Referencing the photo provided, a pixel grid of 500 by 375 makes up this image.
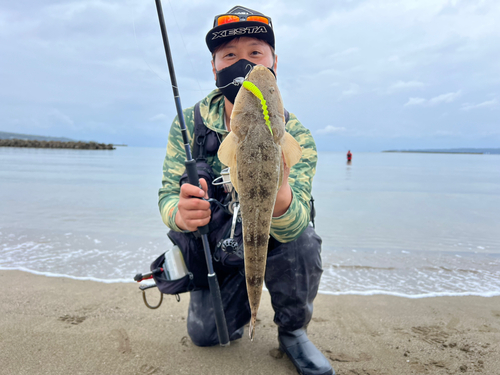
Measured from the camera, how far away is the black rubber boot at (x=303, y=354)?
2658 millimetres

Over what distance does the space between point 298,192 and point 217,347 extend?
1.74 metres

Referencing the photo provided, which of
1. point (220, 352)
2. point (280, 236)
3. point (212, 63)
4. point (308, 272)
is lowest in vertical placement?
point (220, 352)

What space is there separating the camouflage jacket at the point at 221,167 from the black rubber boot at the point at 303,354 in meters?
1.05

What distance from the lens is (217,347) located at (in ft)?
10.1

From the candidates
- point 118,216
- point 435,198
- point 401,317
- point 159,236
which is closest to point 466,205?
point 435,198

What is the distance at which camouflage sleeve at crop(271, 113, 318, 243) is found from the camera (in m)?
2.29

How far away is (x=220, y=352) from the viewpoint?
9.83 ft

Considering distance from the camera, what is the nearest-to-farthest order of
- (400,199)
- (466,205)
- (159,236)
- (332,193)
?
(159,236) → (466,205) → (400,199) → (332,193)

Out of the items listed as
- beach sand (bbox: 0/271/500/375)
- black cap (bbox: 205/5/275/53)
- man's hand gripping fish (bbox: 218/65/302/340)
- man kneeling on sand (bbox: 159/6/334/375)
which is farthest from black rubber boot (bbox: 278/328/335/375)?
black cap (bbox: 205/5/275/53)

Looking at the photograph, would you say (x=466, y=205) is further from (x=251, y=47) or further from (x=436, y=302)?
(x=251, y=47)

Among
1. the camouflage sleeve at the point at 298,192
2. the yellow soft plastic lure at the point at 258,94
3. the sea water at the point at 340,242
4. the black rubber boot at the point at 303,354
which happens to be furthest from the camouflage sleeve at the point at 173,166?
the sea water at the point at 340,242

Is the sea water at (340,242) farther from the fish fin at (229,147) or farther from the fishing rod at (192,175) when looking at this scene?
the fish fin at (229,147)

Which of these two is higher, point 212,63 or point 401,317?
point 212,63

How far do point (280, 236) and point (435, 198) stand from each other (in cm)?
1344
